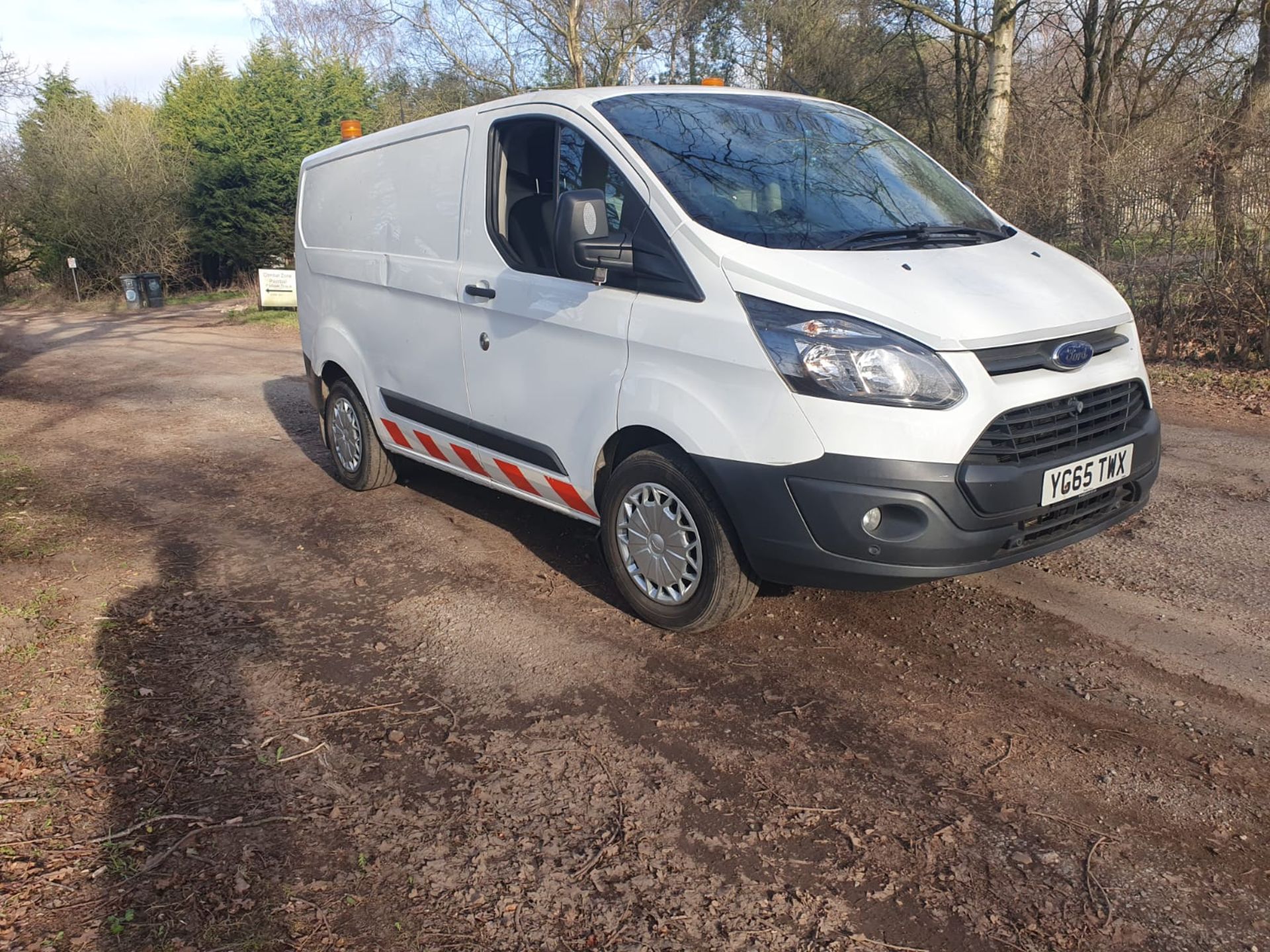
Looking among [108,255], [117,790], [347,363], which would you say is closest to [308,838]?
[117,790]

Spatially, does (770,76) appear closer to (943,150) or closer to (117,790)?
(943,150)

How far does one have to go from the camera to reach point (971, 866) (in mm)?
2660

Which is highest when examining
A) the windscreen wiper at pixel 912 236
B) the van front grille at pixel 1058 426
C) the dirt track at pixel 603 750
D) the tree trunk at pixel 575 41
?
the tree trunk at pixel 575 41

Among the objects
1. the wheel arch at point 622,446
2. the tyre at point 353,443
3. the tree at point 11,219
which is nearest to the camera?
the wheel arch at point 622,446

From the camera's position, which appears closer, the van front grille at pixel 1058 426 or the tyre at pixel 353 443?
the van front grille at pixel 1058 426

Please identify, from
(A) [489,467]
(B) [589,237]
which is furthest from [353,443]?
(B) [589,237]

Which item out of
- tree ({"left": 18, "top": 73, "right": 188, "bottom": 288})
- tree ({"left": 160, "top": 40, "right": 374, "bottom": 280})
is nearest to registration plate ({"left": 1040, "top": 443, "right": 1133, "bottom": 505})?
tree ({"left": 160, "top": 40, "right": 374, "bottom": 280})

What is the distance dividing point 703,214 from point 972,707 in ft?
6.73

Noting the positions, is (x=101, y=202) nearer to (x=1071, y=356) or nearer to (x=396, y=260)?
(x=396, y=260)

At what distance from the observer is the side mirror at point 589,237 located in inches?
154

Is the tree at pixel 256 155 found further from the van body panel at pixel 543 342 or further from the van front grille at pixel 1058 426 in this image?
the van front grille at pixel 1058 426

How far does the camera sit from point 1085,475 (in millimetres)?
3641

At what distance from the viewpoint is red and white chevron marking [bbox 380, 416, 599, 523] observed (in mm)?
4531

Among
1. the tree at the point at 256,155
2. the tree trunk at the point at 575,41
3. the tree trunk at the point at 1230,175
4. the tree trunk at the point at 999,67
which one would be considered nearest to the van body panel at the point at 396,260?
the tree trunk at the point at 1230,175
